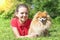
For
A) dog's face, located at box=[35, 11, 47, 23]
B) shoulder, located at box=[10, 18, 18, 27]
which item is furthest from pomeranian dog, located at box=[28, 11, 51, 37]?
shoulder, located at box=[10, 18, 18, 27]

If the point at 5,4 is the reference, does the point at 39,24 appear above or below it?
below

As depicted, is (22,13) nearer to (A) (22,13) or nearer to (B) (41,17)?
(A) (22,13)

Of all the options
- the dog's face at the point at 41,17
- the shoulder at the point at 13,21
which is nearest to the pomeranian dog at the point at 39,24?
the dog's face at the point at 41,17

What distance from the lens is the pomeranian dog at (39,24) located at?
2.28 meters

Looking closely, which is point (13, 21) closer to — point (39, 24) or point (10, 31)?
point (10, 31)

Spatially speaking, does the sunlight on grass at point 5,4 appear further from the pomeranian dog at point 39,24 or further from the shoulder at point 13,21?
the pomeranian dog at point 39,24

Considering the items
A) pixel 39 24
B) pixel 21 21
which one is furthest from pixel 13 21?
pixel 39 24

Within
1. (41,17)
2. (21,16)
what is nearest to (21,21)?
(21,16)

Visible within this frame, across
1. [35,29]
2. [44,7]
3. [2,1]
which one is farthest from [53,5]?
[2,1]

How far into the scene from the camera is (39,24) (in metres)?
2.29

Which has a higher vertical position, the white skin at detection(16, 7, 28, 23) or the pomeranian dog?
the white skin at detection(16, 7, 28, 23)

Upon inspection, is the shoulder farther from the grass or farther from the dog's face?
the dog's face

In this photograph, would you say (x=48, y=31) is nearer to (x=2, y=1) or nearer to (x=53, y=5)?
(x=53, y=5)

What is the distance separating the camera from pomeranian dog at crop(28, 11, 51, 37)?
7.48 ft
